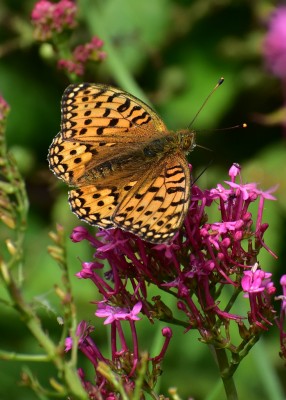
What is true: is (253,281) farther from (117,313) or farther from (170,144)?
(170,144)

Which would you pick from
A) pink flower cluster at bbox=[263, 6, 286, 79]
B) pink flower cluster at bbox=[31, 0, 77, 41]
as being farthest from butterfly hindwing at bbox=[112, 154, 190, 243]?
pink flower cluster at bbox=[263, 6, 286, 79]

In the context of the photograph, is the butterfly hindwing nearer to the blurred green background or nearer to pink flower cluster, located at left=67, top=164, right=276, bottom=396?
pink flower cluster, located at left=67, top=164, right=276, bottom=396

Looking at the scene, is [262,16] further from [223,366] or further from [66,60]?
[223,366]

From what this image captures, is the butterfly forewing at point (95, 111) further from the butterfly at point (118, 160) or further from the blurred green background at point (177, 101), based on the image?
the blurred green background at point (177, 101)

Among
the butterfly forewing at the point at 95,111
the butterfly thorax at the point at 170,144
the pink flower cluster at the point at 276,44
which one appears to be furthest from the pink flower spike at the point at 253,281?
the pink flower cluster at the point at 276,44

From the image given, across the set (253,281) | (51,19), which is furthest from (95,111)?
(253,281)

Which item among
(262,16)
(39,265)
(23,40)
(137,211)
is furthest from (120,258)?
(262,16)
